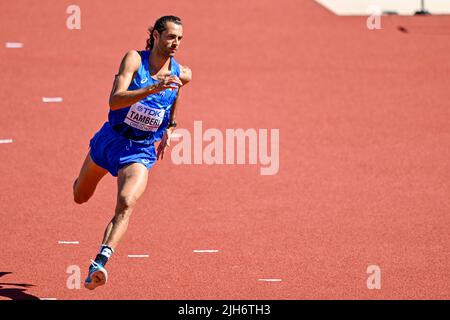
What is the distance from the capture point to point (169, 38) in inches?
282

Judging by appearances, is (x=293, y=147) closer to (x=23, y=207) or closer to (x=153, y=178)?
(x=153, y=178)

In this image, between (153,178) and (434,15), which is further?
(434,15)

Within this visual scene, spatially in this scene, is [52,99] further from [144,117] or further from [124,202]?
[124,202]

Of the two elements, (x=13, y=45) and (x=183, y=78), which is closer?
(x=183, y=78)

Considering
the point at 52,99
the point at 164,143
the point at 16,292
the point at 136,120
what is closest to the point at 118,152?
the point at 136,120

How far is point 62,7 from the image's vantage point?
19375 mm

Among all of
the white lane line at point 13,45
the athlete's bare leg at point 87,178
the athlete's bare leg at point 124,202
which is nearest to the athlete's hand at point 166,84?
the athlete's bare leg at point 124,202

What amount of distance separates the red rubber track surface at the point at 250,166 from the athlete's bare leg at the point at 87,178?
0.59 metres

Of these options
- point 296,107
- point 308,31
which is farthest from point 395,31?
point 296,107

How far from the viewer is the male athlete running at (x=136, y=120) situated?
6.92 m

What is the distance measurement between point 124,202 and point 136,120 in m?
0.74

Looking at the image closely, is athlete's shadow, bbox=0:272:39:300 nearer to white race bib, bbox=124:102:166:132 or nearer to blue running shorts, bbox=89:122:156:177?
blue running shorts, bbox=89:122:156:177

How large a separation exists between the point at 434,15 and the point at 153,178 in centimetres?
1088

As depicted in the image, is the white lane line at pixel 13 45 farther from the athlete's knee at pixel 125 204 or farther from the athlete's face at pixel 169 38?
the athlete's knee at pixel 125 204
